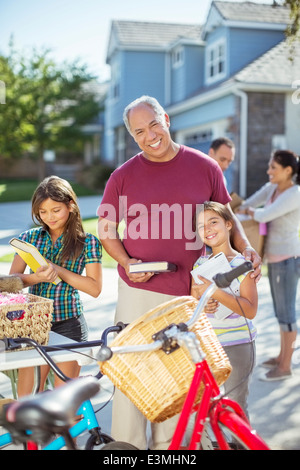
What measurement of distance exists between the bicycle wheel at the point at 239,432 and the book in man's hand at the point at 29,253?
49.7 inches

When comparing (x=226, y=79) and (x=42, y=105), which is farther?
(x=42, y=105)

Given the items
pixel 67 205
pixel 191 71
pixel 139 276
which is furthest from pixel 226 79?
pixel 139 276

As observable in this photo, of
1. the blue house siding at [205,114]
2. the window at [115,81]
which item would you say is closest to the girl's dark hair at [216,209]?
the blue house siding at [205,114]

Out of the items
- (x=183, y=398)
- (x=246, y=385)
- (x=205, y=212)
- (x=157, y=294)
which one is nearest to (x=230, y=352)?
(x=246, y=385)

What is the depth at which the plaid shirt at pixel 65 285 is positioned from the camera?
337cm

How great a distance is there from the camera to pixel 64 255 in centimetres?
337

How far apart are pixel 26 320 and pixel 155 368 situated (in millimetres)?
772

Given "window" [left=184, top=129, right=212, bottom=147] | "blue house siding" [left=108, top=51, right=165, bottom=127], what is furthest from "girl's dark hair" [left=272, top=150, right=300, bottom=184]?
"blue house siding" [left=108, top=51, right=165, bottom=127]

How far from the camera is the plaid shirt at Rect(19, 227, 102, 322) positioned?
3.37 meters

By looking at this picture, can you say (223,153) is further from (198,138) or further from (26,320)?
(198,138)

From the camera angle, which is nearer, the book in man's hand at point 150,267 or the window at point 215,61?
the book in man's hand at point 150,267

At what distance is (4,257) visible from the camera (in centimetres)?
1162

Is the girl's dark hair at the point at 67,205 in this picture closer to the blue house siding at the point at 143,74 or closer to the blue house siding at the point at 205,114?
the blue house siding at the point at 205,114

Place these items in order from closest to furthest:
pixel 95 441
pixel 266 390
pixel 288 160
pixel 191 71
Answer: pixel 95 441, pixel 266 390, pixel 288 160, pixel 191 71
